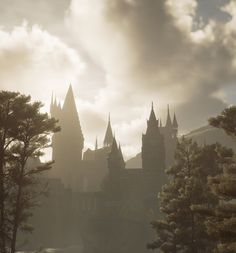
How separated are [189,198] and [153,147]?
53.5 meters

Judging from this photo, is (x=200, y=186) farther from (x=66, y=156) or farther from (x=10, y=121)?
(x=66, y=156)

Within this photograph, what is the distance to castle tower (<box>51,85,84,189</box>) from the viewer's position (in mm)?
102812

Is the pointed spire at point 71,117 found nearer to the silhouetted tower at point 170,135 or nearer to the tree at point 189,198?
the silhouetted tower at point 170,135

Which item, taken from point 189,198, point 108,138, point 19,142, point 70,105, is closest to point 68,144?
point 70,105

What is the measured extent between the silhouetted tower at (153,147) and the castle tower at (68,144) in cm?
3135

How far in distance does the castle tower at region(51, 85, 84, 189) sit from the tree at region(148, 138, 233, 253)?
76.2 metres

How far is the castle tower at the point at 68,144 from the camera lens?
10281 centimetres

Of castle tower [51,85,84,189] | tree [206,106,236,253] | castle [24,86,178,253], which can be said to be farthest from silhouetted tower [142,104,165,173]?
tree [206,106,236,253]

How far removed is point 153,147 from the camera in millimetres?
75938

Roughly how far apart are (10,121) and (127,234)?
5372cm

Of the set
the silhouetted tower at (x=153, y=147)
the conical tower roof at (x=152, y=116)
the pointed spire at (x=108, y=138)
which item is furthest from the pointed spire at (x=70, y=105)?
the conical tower roof at (x=152, y=116)

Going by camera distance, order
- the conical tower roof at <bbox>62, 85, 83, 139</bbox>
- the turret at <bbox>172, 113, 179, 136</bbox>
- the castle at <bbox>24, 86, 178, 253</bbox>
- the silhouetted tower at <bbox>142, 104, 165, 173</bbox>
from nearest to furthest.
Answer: the castle at <bbox>24, 86, 178, 253</bbox> → the silhouetted tower at <bbox>142, 104, 165, 173</bbox> → the conical tower roof at <bbox>62, 85, 83, 139</bbox> → the turret at <bbox>172, 113, 179, 136</bbox>

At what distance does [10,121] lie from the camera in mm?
19141

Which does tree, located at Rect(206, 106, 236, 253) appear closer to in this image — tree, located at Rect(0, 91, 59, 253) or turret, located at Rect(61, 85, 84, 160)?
tree, located at Rect(0, 91, 59, 253)
